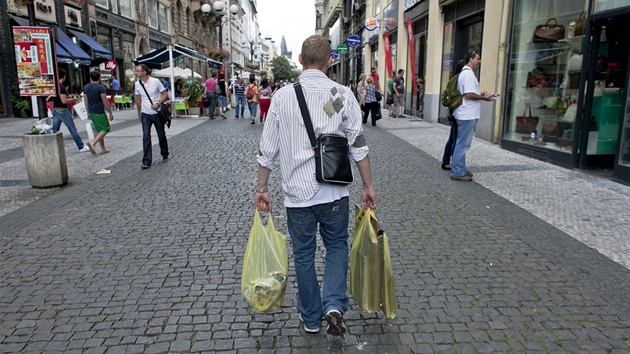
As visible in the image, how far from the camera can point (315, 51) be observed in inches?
110

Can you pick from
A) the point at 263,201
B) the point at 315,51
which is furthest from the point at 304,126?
the point at 263,201

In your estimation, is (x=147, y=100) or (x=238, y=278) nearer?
(x=238, y=278)

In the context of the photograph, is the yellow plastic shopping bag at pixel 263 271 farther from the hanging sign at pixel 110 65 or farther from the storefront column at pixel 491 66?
the hanging sign at pixel 110 65

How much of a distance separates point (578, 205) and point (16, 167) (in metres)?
9.20

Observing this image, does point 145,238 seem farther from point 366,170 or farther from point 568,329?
point 568,329

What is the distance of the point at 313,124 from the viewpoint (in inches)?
108

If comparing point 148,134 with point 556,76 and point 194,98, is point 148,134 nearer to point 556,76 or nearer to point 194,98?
point 556,76

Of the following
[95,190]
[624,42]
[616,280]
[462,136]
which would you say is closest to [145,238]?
[95,190]

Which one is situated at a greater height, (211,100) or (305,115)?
(305,115)

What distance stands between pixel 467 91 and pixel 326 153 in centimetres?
516

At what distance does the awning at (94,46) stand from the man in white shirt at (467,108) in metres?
21.4

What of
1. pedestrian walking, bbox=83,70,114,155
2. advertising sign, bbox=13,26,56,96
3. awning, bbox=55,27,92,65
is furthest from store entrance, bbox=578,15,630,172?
awning, bbox=55,27,92,65

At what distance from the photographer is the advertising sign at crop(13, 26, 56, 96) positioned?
9820 millimetres

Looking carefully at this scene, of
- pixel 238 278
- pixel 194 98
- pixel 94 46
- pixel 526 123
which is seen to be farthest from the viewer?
pixel 94 46
